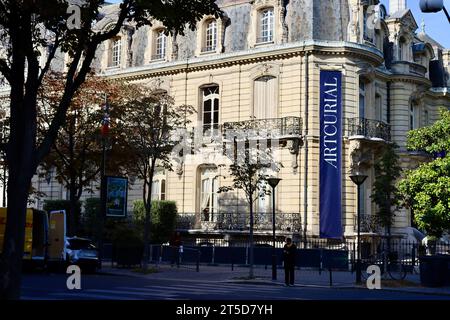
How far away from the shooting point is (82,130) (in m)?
34.0

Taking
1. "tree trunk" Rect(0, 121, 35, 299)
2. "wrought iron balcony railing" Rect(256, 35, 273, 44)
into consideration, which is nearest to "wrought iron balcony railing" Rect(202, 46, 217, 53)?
"wrought iron balcony railing" Rect(256, 35, 273, 44)

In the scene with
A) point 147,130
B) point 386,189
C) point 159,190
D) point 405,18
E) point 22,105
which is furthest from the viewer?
point 405,18

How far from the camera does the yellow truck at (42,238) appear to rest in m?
26.4

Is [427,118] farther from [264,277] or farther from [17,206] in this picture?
[17,206]

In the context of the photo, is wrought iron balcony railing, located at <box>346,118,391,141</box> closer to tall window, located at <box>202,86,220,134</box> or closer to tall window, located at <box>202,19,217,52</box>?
tall window, located at <box>202,86,220,134</box>

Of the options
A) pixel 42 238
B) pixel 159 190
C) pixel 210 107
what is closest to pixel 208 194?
pixel 159 190

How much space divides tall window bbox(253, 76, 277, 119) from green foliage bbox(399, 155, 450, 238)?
11.1 meters

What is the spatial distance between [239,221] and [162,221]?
4441 millimetres

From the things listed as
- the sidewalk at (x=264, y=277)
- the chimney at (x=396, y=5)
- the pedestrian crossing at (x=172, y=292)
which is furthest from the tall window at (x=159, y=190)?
the chimney at (x=396, y=5)

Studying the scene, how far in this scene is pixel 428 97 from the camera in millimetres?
44219

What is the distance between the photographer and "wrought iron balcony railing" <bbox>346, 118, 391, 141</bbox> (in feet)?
116
